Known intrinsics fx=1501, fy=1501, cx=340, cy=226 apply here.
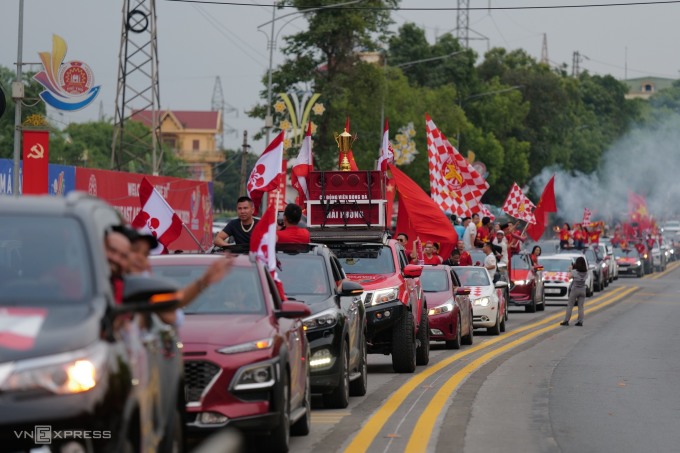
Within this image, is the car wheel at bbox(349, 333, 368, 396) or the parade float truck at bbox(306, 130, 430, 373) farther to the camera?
the parade float truck at bbox(306, 130, 430, 373)

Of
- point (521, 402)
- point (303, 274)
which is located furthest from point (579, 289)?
point (303, 274)

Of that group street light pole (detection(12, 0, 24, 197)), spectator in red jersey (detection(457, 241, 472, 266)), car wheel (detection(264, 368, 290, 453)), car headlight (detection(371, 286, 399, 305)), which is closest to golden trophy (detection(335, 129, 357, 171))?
spectator in red jersey (detection(457, 241, 472, 266))

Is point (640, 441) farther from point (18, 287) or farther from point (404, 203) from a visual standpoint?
point (404, 203)

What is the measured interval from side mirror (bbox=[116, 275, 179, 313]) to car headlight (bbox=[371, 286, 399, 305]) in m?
12.2

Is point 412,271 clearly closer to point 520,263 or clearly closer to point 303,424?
point 303,424

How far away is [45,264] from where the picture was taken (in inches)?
270

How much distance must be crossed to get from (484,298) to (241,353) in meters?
18.8

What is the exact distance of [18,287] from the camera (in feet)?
21.9

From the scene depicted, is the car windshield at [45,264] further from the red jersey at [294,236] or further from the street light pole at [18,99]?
the street light pole at [18,99]

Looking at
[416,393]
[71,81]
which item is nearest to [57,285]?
[416,393]

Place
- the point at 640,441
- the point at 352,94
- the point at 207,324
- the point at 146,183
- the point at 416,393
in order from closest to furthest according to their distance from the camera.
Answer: the point at 207,324 < the point at 640,441 < the point at 416,393 < the point at 146,183 < the point at 352,94

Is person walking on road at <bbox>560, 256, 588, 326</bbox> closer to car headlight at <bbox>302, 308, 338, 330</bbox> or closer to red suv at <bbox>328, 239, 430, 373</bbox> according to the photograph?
red suv at <bbox>328, 239, 430, 373</bbox>

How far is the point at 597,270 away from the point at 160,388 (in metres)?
50.4

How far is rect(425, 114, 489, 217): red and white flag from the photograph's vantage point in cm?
3438
